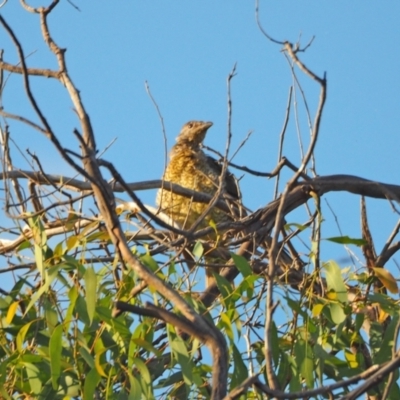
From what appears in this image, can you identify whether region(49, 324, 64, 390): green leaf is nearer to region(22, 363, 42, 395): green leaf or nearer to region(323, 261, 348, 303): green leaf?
region(22, 363, 42, 395): green leaf

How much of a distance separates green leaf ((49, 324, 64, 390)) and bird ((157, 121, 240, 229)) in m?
2.99

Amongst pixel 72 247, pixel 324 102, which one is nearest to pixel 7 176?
pixel 72 247

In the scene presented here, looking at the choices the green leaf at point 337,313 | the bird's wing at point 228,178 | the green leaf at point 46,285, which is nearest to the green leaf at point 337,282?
the green leaf at point 337,313

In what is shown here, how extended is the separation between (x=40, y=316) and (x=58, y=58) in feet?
2.84

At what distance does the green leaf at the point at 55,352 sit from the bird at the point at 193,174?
299 centimetres

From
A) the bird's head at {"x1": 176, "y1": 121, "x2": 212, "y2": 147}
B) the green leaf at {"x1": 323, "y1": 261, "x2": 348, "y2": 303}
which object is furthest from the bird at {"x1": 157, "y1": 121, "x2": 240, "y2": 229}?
the green leaf at {"x1": 323, "y1": 261, "x2": 348, "y2": 303}

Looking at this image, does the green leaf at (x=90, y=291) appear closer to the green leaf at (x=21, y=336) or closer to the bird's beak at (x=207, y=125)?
the green leaf at (x=21, y=336)

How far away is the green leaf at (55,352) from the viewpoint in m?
2.78

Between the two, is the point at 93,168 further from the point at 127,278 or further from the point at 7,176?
the point at 7,176

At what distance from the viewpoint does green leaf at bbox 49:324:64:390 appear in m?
2.78

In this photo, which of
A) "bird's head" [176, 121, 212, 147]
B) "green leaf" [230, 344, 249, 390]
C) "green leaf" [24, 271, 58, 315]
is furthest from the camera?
"bird's head" [176, 121, 212, 147]

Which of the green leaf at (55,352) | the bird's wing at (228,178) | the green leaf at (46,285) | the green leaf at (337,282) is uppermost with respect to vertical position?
the bird's wing at (228,178)

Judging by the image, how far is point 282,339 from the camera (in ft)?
10.7

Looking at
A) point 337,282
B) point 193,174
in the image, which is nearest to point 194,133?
point 193,174
